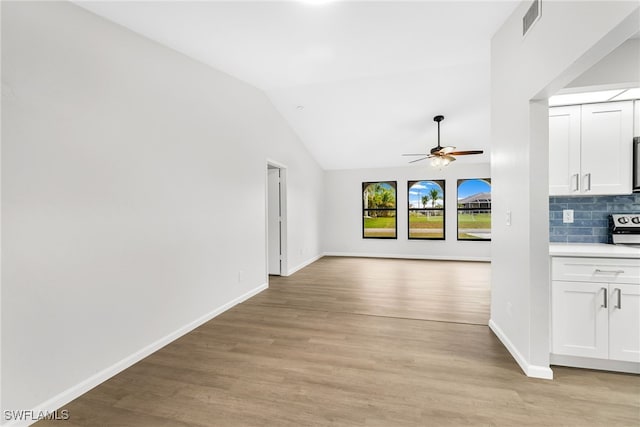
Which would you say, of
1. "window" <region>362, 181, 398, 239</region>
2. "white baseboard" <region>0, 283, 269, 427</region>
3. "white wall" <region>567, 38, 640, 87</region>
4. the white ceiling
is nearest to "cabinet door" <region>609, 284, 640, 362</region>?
"white wall" <region>567, 38, 640, 87</region>

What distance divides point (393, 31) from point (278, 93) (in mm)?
2252

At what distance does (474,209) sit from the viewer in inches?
270

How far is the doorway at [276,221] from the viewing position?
529 centimetres

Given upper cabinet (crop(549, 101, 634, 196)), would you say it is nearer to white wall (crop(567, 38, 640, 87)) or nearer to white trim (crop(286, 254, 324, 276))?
white wall (crop(567, 38, 640, 87))

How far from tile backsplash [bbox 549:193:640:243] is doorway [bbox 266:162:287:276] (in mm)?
4061

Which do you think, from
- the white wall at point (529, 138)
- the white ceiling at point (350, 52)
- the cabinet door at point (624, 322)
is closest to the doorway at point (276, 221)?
the white ceiling at point (350, 52)

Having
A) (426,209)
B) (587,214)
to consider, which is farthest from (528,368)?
(426,209)

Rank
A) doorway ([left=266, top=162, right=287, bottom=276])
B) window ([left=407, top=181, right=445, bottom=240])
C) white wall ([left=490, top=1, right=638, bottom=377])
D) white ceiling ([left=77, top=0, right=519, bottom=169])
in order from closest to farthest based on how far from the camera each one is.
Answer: white wall ([left=490, top=1, right=638, bottom=377]) < white ceiling ([left=77, top=0, right=519, bottom=169]) < doorway ([left=266, top=162, right=287, bottom=276]) < window ([left=407, top=181, right=445, bottom=240])

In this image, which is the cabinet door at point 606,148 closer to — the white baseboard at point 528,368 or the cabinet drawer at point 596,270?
the cabinet drawer at point 596,270

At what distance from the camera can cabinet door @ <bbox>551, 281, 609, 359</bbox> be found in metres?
2.06

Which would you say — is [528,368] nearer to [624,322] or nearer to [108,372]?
[624,322]

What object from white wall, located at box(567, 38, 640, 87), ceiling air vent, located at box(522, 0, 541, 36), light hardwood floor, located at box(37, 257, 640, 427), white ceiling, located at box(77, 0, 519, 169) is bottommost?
light hardwood floor, located at box(37, 257, 640, 427)

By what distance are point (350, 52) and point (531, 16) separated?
157 centimetres

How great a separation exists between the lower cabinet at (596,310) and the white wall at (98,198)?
134 inches
